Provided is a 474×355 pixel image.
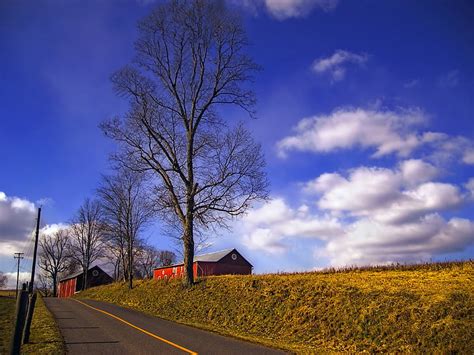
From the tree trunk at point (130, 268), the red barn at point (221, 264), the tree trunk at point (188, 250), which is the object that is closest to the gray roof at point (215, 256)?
the red barn at point (221, 264)

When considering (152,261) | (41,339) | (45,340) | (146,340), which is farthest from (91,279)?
(146,340)

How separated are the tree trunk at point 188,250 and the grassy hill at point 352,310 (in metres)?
2.60

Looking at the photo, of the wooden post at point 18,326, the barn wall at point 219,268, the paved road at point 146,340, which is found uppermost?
the barn wall at point 219,268

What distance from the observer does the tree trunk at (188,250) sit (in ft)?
79.8

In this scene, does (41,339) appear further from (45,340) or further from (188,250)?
(188,250)

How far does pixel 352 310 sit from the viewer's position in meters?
13.0

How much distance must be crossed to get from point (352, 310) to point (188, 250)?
13.3m

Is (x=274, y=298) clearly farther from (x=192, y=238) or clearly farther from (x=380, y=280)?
(x=192, y=238)

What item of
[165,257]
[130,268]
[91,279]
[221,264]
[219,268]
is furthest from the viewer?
[165,257]

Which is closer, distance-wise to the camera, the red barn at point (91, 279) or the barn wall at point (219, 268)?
the barn wall at point (219, 268)

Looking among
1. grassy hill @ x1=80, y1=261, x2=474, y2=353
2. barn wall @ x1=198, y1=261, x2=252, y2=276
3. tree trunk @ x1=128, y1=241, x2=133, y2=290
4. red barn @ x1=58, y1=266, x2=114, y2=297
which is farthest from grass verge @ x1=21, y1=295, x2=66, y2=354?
red barn @ x1=58, y1=266, x2=114, y2=297

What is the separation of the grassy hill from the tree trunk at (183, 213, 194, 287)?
2603 mm

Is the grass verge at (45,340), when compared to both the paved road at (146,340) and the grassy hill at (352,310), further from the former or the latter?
the grassy hill at (352,310)

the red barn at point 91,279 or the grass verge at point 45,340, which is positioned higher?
the red barn at point 91,279
